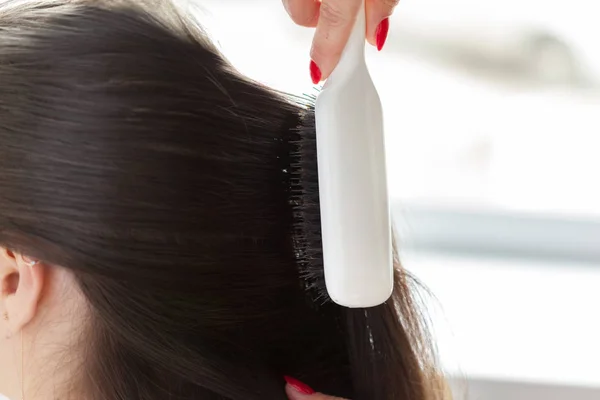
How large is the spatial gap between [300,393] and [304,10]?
33 cm

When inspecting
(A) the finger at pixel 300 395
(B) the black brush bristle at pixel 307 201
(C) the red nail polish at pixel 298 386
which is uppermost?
(B) the black brush bristle at pixel 307 201

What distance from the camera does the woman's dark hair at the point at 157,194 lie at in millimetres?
534

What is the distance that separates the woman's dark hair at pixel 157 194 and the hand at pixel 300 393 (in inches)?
0.5

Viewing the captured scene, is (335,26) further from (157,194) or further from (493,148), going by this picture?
(493,148)

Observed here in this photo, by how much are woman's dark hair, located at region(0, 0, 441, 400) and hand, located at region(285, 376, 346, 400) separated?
0.04 ft

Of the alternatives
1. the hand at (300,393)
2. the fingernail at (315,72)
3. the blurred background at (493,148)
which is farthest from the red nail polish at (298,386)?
the blurred background at (493,148)

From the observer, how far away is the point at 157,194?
1.76 ft

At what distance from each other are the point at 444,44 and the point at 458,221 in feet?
0.98

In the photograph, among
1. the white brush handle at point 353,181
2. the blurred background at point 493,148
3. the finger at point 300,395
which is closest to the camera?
the white brush handle at point 353,181

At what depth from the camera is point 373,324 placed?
66 cm

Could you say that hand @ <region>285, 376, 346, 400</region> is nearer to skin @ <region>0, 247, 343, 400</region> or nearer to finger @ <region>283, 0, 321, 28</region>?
skin @ <region>0, 247, 343, 400</region>

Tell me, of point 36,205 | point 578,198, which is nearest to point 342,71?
point 36,205

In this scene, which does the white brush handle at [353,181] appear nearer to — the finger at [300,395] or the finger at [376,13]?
the finger at [376,13]

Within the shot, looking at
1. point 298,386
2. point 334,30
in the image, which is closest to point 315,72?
point 334,30
